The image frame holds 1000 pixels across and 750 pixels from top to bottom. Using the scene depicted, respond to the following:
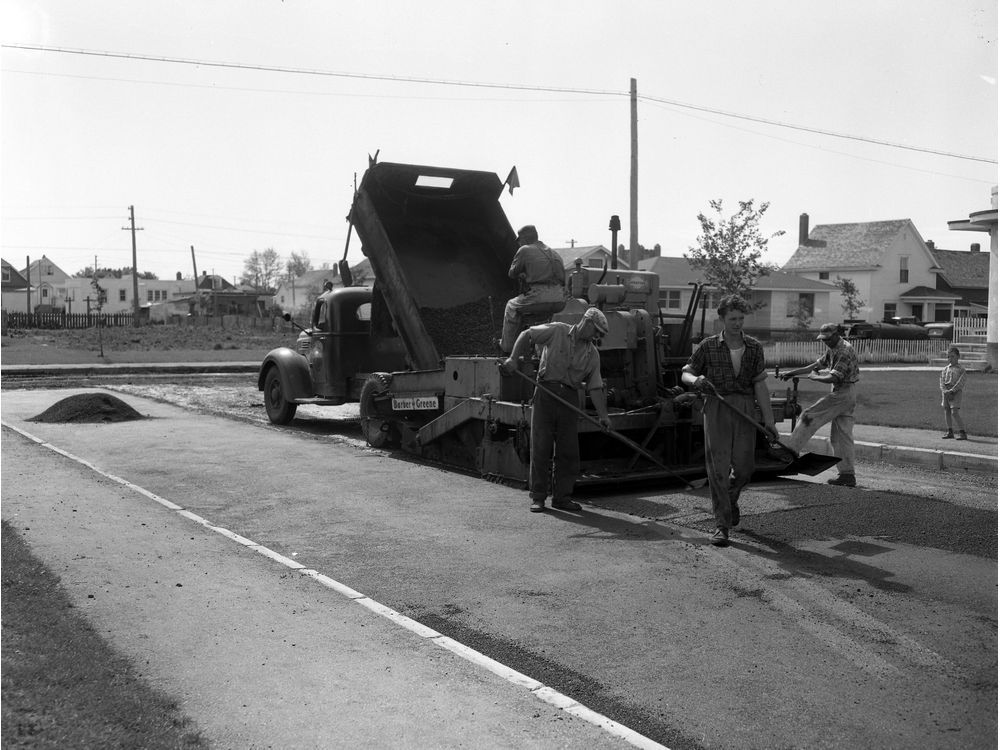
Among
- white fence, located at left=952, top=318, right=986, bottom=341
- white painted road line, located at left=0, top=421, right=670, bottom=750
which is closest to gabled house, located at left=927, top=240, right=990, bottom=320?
white fence, located at left=952, top=318, right=986, bottom=341

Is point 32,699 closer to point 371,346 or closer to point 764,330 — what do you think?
point 371,346

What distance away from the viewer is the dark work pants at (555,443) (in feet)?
28.7

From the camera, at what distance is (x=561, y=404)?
28.8ft

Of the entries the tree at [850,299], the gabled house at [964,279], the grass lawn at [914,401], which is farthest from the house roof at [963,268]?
the grass lawn at [914,401]

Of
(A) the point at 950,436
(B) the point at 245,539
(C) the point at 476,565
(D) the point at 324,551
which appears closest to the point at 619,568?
(C) the point at 476,565

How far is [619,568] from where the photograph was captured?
264 inches

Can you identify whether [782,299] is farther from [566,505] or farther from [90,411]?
[566,505]

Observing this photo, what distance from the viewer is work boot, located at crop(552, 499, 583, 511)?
865 cm

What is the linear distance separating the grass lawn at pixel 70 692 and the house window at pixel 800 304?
167ft

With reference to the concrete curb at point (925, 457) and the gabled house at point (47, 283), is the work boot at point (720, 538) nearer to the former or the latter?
the concrete curb at point (925, 457)

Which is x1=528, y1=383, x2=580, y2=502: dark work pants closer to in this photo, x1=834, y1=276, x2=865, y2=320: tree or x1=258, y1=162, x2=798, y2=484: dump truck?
x1=258, y1=162, x2=798, y2=484: dump truck

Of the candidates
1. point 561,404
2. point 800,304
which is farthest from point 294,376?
point 800,304

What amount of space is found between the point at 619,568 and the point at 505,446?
11.3 ft

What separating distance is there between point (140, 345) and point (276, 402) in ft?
105
